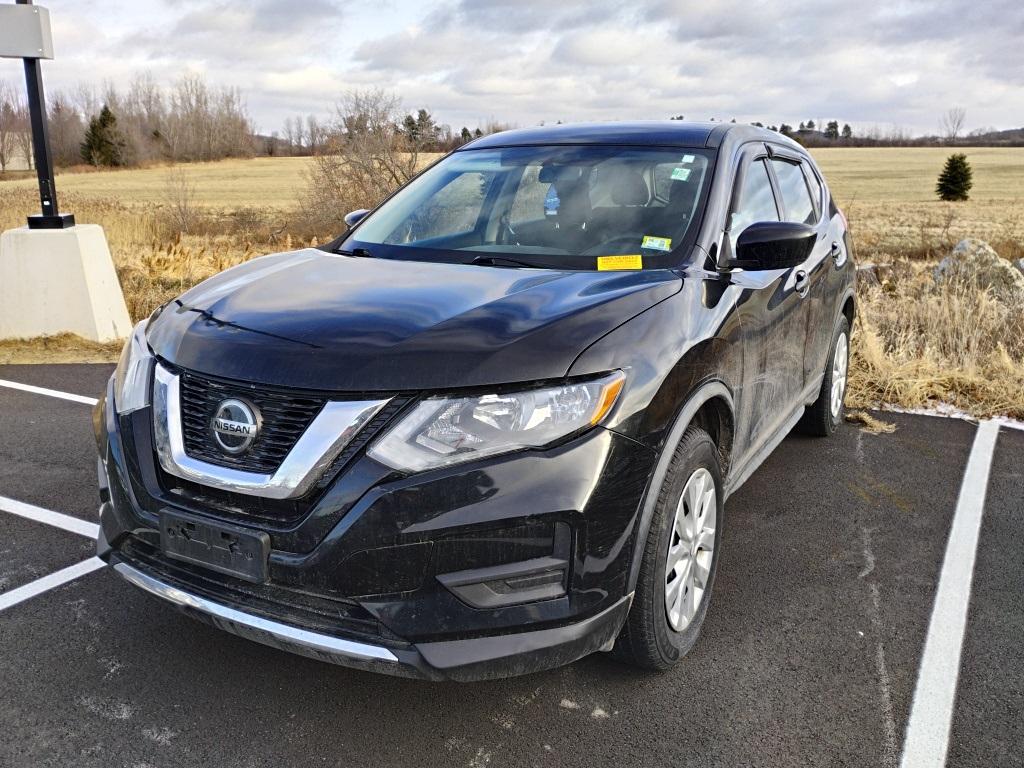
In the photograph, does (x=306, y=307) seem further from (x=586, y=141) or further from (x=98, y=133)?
(x=98, y=133)

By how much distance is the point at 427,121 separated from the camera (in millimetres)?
22609

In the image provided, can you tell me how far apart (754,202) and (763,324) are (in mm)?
629

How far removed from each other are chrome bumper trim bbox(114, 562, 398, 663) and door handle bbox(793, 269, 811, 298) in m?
2.62

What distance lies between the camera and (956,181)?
45500mm

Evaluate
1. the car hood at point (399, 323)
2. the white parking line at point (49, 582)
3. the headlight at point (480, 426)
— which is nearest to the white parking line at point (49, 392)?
the white parking line at point (49, 582)

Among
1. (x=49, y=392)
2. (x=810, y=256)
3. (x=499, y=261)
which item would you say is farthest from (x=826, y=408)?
(x=49, y=392)

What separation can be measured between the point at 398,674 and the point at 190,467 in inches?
32.1

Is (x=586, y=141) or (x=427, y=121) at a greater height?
(x=427, y=121)

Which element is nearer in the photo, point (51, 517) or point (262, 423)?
point (262, 423)

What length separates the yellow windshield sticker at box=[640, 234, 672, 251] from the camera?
3270mm

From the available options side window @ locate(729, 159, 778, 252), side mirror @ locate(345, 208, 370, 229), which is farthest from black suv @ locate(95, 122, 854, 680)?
side mirror @ locate(345, 208, 370, 229)

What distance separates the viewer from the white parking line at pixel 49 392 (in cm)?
605

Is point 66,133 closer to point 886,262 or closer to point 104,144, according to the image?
point 104,144

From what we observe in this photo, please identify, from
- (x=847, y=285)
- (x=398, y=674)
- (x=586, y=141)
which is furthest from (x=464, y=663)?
(x=847, y=285)
